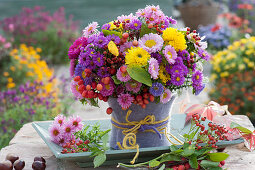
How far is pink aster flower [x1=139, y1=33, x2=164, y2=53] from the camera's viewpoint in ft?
3.97

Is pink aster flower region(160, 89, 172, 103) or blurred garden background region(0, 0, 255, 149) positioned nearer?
pink aster flower region(160, 89, 172, 103)

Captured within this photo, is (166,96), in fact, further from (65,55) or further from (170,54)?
(65,55)

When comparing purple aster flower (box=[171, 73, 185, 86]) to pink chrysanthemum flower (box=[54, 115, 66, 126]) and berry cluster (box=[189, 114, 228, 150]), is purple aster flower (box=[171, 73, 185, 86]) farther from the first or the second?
pink chrysanthemum flower (box=[54, 115, 66, 126])

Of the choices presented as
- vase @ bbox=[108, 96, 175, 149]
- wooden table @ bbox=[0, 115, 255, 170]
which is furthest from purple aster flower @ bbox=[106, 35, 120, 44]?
wooden table @ bbox=[0, 115, 255, 170]

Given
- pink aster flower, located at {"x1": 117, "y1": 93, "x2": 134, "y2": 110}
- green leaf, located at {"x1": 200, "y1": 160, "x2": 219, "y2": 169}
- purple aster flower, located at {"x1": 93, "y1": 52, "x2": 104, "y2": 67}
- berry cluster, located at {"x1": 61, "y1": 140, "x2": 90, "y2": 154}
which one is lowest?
green leaf, located at {"x1": 200, "y1": 160, "x2": 219, "y2": 169}

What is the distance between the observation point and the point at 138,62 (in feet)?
3.92

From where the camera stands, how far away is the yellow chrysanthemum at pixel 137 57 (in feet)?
3.90

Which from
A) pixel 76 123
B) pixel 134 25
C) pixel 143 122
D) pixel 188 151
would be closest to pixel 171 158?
pixel 188 151

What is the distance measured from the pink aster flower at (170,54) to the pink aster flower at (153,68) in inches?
1.6

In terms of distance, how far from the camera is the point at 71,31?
19.9ft

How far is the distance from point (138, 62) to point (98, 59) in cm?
14

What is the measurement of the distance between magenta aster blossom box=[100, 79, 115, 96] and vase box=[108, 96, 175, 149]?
8cm

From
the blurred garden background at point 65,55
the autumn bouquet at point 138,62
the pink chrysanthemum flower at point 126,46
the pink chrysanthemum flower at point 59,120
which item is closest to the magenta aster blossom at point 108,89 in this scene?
the autumn bouquet at point 138,62

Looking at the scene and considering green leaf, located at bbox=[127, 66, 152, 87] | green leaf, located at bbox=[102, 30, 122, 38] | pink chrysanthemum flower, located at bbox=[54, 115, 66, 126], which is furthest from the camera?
pink chrysanthemum flower, located at bbox=[54, 115, 66, 126]
